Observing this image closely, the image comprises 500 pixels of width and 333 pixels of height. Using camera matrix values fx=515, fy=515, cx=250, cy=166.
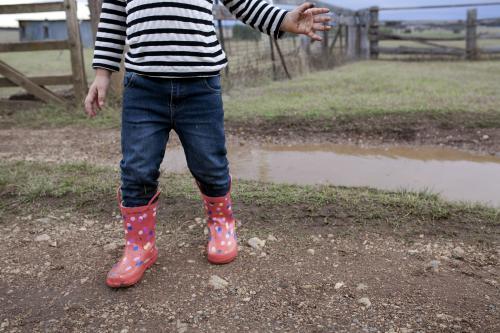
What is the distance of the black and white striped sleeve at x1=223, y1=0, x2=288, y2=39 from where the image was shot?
7.52 feet

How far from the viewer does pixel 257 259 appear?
242 cm

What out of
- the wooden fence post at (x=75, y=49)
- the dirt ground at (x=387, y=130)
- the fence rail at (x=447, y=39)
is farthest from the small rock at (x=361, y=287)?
the fence rail at (x=447, y=39)

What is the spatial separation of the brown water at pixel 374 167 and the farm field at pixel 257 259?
34 centimetres

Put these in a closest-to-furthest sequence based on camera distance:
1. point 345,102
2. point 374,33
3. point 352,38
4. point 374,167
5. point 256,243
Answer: point 256,243 < point 374,167 < point 345,102 < point 352,38 < point 374,33

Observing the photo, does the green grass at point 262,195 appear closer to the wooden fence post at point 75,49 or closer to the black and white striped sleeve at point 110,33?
the black and white striped sleeve at point 110,33

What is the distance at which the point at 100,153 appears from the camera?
440cm

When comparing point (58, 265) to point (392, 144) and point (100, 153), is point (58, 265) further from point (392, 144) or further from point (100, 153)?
point (392, 144)

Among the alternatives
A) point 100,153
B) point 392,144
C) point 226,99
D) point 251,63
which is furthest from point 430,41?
point 100,153

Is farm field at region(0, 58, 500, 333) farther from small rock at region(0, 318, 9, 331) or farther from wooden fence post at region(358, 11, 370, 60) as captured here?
wooden fence post at region(358, 11, 370, 60)

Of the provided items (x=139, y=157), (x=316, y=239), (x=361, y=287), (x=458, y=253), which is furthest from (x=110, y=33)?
(x=458, y=253)

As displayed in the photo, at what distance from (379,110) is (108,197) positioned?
314 centimetres

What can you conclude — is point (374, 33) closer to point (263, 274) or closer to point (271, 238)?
point (271, 238)

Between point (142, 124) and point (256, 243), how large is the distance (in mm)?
834

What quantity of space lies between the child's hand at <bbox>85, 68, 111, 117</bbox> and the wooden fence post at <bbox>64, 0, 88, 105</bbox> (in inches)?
163
